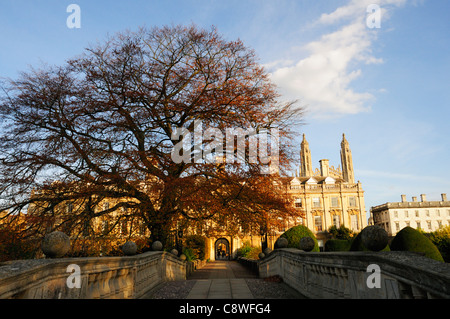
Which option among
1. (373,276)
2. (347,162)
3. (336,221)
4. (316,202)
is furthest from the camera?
(347,162)

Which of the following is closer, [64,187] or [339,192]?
[64,187]

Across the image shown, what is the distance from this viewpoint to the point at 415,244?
12.5 metres

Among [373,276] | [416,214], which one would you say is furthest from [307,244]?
[416,214]

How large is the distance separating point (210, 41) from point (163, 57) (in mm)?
2346

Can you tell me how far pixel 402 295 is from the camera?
3.81 m

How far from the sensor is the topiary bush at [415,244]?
12.1m

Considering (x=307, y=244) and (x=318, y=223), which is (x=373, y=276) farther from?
(x=318, y=223)

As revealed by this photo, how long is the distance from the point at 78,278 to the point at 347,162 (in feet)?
267

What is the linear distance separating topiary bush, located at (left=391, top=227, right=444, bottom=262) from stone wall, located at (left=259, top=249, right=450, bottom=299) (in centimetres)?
670

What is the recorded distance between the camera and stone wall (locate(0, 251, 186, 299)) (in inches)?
143
